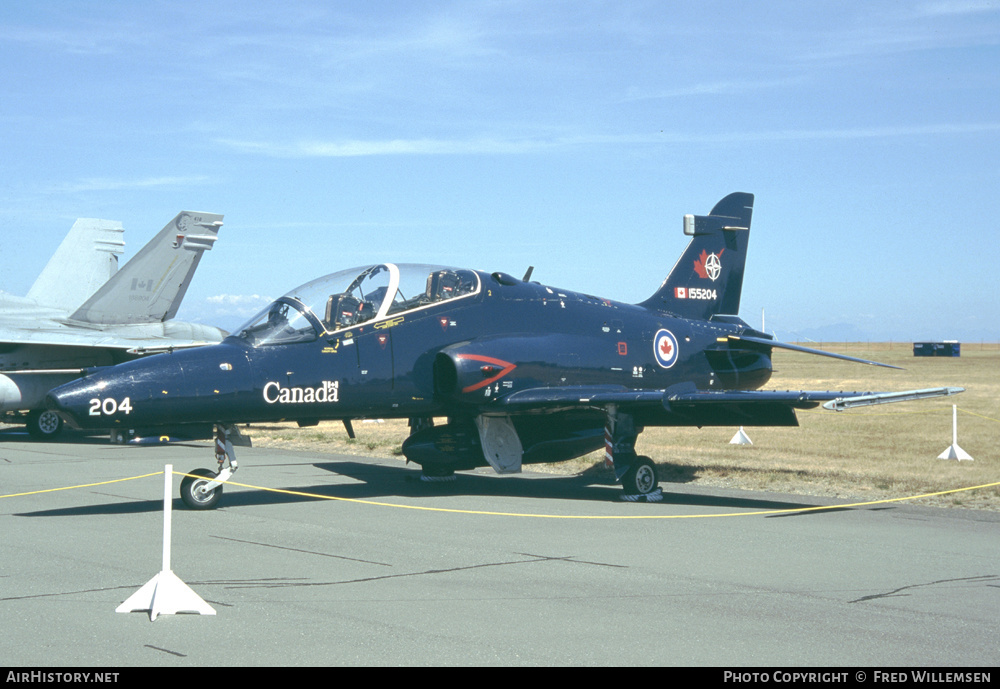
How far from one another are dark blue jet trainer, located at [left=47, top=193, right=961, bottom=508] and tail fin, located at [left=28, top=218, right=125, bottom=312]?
1699cm

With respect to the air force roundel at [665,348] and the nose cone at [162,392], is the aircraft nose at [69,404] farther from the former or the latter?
the air force roundel at [665,348]

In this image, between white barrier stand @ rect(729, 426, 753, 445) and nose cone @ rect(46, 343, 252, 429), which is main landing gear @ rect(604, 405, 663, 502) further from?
white barrier stand @ rect(729, 426, 753, 445)

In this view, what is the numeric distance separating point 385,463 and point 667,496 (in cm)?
587

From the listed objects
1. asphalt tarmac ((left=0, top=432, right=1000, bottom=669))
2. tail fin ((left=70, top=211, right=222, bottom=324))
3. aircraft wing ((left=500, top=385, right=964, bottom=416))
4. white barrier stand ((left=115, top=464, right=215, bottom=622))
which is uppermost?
tail fin ((left=70, top=211, right=222, bottom=324))

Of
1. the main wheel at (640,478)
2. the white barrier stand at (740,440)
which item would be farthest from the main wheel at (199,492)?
the white barrier stand at (740,440)

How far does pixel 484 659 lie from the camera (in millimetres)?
5145

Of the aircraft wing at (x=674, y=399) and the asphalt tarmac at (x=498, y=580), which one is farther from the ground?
the aircraft wing at (x=674, y=399)

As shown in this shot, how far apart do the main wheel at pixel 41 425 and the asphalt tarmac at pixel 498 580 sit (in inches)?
403

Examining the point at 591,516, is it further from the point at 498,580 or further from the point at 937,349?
the point at 937,349

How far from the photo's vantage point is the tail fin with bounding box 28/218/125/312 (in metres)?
28.3

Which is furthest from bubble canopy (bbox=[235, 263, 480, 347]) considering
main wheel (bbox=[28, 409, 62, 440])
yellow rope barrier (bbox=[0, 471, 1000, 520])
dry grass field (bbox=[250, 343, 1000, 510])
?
main wheel (bbox=[28, 409, 62, 440])

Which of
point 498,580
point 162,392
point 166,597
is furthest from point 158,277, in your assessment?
point 166,597

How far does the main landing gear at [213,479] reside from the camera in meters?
10.9
